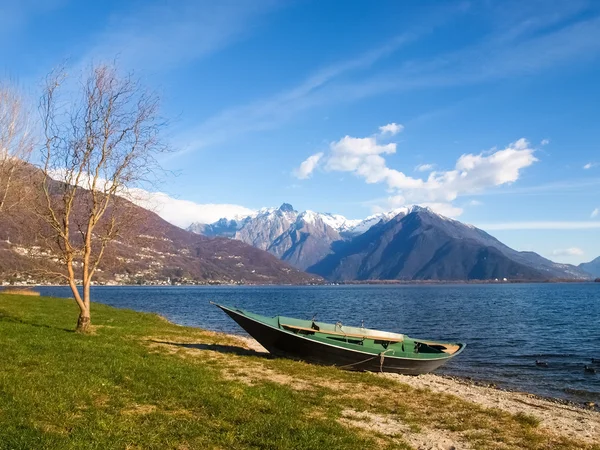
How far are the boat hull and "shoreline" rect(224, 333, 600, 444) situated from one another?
→ 73cm

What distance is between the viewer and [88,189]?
25.4m

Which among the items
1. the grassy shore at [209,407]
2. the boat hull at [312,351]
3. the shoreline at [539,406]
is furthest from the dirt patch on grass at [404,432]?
the boat hull at [312,351]

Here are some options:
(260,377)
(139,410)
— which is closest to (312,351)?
(260,377)

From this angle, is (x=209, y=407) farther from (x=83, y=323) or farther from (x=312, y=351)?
(x=83, y=323)

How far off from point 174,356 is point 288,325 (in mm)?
7010

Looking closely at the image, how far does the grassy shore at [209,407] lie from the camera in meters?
10.4

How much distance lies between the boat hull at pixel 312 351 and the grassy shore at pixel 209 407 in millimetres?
1880

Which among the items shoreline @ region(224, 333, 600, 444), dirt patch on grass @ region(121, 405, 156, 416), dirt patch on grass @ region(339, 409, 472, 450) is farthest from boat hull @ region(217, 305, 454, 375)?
dirt patch on grass @ region(121, 405, 156, 416)

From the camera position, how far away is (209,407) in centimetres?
1288

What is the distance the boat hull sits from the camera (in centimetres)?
2309

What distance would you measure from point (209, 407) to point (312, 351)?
10885 millimetres

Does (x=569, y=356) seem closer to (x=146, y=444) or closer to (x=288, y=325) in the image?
(x=288, y=325)

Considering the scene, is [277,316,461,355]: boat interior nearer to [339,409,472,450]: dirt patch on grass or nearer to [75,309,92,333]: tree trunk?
[75,309,92,333]: tree trunk

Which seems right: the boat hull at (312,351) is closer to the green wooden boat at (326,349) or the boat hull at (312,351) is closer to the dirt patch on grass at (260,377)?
the green wooden boat at (326,349)
